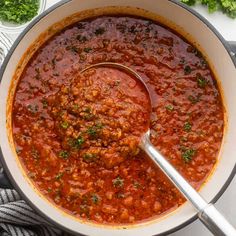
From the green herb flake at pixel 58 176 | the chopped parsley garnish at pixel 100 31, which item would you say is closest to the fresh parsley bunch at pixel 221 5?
the chopped parsley garnish at pixel 100 31

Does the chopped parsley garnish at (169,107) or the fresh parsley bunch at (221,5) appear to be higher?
the fresh parsley bunch at (221,5)

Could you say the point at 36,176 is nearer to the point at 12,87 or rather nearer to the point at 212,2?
the point at 12,87

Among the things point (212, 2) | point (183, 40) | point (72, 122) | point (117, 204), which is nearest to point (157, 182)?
point (117, 204)

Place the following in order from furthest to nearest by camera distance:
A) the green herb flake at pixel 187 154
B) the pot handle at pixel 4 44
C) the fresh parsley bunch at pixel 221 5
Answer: the fresh parsley bunch at pixel 221 5, the pot handle at pixel 4 44, the green herb flake at pixel 187 154

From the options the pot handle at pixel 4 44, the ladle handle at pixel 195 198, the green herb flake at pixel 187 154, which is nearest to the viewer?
the ladle handle at pixel 195 198

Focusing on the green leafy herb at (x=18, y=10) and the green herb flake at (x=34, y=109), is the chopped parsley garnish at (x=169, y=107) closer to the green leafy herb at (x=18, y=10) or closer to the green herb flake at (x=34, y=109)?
the green herb flake at (x=34, y=109)

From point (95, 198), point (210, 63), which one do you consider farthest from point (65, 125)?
point (210, 63)
